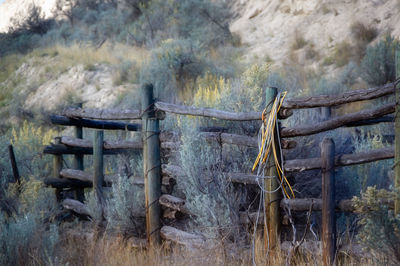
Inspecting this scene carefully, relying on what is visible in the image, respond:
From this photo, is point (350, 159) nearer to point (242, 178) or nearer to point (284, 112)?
point (284, 112)

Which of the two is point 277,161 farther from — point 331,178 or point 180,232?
point 180,232

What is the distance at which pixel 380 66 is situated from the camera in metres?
11.1

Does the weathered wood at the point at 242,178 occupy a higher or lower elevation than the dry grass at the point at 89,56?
lower

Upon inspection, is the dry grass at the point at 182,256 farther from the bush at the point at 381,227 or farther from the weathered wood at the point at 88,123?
the weathered wood at the point at 88,123

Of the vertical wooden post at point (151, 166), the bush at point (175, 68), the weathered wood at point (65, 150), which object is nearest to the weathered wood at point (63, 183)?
the weathered wood at point (65, 150)

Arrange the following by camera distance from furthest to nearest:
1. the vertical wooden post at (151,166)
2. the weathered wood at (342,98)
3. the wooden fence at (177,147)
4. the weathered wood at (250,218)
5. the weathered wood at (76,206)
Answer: the weathered wood at (76,206), the vertical wooden post at (151,166), the weathered wood at (250,218), the wooden fence at (177,147), the weathered wood at (342,98)

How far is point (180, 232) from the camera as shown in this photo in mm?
4559

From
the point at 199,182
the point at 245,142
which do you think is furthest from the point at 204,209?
the point at 245,142

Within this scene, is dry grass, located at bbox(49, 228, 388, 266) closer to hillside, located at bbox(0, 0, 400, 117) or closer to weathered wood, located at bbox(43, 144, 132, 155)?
weathered wood, located at bbox(43, 144, 132, 155)

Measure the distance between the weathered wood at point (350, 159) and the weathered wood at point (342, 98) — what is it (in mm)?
413

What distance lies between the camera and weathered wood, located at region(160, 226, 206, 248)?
4328 millimetres

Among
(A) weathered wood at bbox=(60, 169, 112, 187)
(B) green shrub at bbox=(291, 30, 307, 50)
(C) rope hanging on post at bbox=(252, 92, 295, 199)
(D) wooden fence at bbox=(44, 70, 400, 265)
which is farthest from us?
(B) green shrub at bbox=(291, 30, 307, 50)

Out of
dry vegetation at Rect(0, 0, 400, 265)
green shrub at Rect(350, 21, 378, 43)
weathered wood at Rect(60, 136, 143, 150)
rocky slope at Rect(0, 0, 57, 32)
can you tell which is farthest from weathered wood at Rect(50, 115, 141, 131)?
rocky slope at Rect(0, 0, 57, 32)

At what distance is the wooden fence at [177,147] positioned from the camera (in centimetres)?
355
